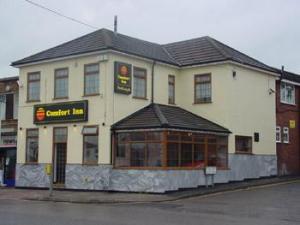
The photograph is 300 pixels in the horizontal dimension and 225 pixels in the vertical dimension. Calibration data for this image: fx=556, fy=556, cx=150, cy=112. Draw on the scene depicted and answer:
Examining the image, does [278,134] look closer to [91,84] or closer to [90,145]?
[90,145]

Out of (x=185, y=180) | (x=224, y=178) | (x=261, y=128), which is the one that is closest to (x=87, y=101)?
(x=185, y=180)

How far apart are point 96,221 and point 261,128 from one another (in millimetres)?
18768

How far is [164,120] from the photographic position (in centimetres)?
2559

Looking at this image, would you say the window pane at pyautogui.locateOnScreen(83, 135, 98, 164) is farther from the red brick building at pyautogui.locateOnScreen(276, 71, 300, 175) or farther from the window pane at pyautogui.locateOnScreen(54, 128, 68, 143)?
the red brick building at pyautogui.locateOnScreen(276, 71, 300, 175)

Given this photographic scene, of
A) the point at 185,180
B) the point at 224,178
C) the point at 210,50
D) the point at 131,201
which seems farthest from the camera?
the point at 210,50

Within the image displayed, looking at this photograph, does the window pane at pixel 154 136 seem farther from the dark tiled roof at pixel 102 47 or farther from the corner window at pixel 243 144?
the corner window at pixel 243 144

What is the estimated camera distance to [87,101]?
2744cm

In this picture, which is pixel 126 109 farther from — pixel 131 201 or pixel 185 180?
pixel 131 201

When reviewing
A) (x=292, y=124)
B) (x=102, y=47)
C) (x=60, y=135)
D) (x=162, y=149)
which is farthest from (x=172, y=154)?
(x=292, y=124)

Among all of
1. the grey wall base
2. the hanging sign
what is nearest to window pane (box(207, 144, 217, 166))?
the grey wall base

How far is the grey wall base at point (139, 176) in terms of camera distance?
82.9ft

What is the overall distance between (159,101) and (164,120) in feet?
13.5

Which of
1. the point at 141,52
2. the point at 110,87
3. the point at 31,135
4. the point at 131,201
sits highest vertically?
the point at 141,52

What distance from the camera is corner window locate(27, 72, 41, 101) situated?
29922mm
